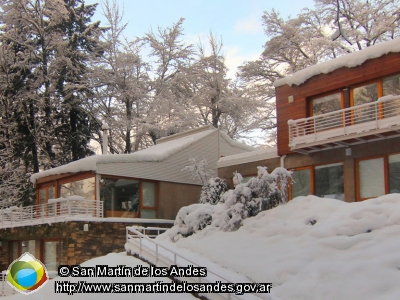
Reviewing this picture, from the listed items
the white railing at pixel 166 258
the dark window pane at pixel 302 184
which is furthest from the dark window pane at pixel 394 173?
the white railing at pixel 166 258

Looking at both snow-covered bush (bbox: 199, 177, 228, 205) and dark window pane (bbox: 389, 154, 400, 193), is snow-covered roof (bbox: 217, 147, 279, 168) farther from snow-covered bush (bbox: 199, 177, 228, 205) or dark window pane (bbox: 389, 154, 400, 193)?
dark window pane (bbox: 389, 154, 400, 193)

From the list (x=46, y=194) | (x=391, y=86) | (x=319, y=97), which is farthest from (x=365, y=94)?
(x=46, y=194)

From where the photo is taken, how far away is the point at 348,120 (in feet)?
51.4

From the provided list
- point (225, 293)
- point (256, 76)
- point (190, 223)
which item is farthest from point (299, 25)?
point (225, 293)

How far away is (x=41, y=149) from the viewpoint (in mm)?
30312

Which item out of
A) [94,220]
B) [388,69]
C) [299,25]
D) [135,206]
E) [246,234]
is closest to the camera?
[246,234]

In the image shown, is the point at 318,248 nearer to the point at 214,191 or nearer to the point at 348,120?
the point at 348,120

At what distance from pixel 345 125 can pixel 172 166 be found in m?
8.71

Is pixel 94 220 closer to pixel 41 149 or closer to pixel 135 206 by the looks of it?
pixel 135 206

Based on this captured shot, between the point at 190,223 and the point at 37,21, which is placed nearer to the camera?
the point at 190,223

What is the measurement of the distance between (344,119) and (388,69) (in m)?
1.97

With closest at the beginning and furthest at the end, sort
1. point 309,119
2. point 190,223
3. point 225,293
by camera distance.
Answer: point 225,293 < point 190,223 < point 309,119

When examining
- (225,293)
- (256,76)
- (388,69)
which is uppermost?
(256,76)

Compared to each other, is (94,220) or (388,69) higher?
(388,69)
